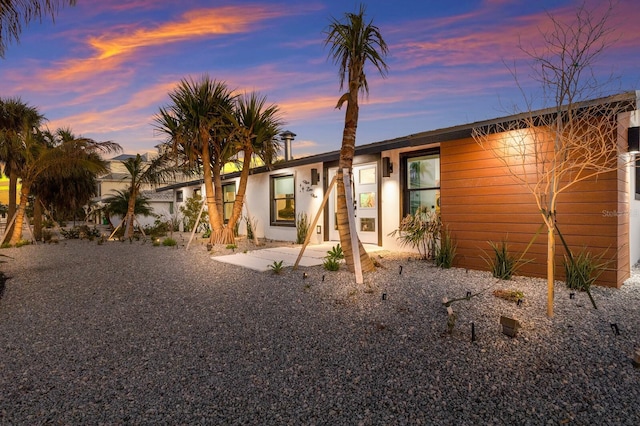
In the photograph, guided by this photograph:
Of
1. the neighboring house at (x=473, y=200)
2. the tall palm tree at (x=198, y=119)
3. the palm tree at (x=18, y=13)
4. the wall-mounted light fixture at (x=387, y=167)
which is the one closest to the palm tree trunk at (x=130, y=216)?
the tall palm tree at (x=198, y=119)

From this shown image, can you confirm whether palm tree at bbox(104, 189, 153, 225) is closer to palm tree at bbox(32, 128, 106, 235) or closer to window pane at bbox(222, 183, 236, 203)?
palm tree at bbox(32, 128, 106, 235)

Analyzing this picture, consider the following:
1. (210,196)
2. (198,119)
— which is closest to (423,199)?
(210,196)

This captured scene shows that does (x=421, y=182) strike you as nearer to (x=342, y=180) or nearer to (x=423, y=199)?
(x=423, y=199)

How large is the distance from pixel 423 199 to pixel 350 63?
3498 millimetres

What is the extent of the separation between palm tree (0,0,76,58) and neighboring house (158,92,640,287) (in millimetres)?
5472

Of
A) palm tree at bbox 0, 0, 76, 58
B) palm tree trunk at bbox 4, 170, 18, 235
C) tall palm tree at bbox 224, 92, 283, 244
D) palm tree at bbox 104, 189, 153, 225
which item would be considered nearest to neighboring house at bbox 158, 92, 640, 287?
tall palm tree at bbox 224, 92, 283, 244

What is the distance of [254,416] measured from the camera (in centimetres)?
187

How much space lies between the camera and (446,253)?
5898 millimetres

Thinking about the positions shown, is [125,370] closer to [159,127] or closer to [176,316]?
[176,316]

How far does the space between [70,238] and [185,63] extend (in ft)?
29.9

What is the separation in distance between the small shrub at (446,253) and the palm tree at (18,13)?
603 cm

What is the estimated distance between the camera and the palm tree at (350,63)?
5293 mm

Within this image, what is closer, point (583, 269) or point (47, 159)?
point (583, 269)

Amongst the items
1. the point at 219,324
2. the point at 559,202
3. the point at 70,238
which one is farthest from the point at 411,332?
the point at 70,238
